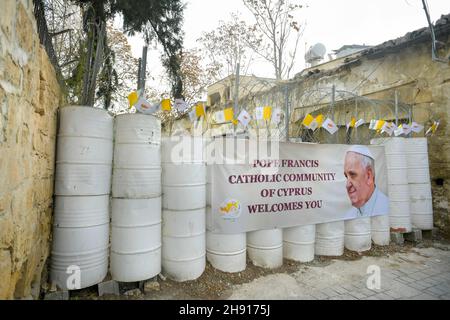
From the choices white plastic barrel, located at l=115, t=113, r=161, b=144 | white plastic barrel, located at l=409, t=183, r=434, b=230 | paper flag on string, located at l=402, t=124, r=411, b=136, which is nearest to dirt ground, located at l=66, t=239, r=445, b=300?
white plastic barrel, located at l=115, t=113, r=161, b=144

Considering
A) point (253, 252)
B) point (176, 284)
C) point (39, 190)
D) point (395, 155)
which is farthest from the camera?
point (395, 155)

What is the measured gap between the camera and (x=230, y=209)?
3.13 metres

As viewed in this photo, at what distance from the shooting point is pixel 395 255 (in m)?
3.92

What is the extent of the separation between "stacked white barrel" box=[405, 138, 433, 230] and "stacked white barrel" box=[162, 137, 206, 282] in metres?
4.04

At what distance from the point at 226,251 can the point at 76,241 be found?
5.27 ft

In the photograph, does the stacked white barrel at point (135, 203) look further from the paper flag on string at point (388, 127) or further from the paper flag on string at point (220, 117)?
the paper flag on string at point (388, 127)

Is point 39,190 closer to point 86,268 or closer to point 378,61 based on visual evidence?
point 86,268

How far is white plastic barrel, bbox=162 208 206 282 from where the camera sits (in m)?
2.88

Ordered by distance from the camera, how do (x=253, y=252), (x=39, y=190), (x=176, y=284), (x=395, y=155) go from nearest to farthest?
1. (x=39, y=190)
2. (x=176, y=284)
3. (x=253, y=252)
4. (x=395, y=155)

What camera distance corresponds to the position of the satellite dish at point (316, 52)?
11984 millimetres

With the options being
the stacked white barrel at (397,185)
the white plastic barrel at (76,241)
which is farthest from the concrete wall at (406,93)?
the white plastic barrel at (76,241)

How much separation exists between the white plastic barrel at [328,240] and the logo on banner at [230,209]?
1408mm

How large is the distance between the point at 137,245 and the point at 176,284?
65cm

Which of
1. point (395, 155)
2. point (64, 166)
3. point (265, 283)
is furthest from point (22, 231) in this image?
point (395, 155)
